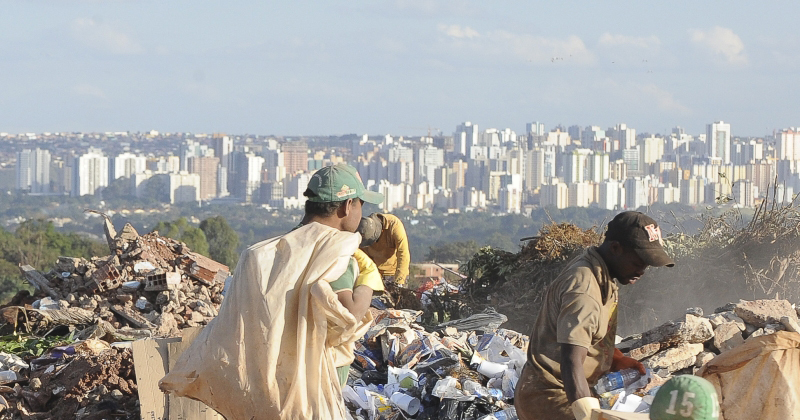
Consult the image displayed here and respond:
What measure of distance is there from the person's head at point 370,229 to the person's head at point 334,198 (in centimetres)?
373

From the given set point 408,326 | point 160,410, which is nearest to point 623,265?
point 160,410

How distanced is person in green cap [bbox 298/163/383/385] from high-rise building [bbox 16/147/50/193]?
422 ft

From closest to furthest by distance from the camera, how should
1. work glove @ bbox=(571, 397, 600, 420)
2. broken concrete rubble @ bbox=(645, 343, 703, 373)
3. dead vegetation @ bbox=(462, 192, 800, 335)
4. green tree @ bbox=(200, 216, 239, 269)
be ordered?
work glove @ bbox=(571, 397, 600, 420) → broken concrete rubble @ bbox=(645, 343, 703, 373) → dead vegetation @ bbox=(462, 192, 800, 335) → green tree @ bbox=(200, 216, 239, 269)

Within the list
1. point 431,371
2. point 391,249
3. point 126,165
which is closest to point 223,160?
point 126,165

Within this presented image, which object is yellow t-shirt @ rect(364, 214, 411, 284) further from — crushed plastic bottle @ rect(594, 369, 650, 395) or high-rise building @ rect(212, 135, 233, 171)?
high-rise building @ rect(212, 135, 233, 171)

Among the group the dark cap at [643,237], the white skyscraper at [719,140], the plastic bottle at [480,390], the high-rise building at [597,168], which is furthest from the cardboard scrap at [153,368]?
the high-rise building at [597,168]

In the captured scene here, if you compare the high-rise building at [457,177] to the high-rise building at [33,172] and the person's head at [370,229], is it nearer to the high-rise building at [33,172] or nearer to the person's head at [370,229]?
the high-rise building at [33,172]

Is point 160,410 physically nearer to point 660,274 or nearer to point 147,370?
point 147,370

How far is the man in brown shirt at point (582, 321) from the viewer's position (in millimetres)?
3014

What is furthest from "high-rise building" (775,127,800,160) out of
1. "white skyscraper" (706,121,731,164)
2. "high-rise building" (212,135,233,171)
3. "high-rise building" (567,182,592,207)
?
"high-rise building" (212,135,233,171)

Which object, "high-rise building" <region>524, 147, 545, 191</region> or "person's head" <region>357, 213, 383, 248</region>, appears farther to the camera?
"high-rise building" <region>524, 147, 545, 191</region>

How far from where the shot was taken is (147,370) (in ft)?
16.9

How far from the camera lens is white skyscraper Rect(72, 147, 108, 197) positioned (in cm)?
12312

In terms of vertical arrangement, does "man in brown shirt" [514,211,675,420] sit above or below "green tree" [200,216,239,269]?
above
